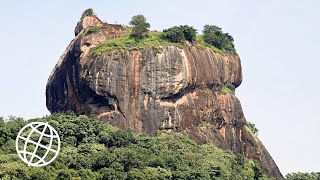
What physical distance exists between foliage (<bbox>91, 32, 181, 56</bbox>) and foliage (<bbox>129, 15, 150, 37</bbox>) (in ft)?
1.86

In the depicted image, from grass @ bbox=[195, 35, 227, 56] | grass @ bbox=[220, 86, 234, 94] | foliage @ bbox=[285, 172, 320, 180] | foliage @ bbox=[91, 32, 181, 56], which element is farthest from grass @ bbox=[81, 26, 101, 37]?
foliage @ bbox=[285, 172, 320, 180]

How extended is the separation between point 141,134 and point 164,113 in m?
3.52

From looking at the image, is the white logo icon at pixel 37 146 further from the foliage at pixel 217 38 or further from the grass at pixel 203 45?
the foliage at pixel 217 38

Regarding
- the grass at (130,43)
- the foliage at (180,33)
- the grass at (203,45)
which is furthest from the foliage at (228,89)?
the grass at (130,43)

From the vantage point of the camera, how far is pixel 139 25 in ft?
213

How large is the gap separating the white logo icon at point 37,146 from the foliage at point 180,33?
15.3m

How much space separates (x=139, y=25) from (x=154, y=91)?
A: 23.0 feet

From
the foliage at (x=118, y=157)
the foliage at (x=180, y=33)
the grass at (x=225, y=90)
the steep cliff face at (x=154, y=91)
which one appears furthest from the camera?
the grass at (x=225, y=90)

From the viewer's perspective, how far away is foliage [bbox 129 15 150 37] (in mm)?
64938

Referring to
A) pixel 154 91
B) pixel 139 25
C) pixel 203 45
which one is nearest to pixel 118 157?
pixel 154 91

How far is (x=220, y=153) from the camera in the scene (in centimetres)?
6131

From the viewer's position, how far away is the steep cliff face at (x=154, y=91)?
61.6 metres

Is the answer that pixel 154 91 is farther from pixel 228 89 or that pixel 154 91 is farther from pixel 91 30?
→ pixel 228 89

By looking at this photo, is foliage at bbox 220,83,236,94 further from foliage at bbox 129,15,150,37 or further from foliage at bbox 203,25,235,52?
foliage at bbox 129,15,150,37
